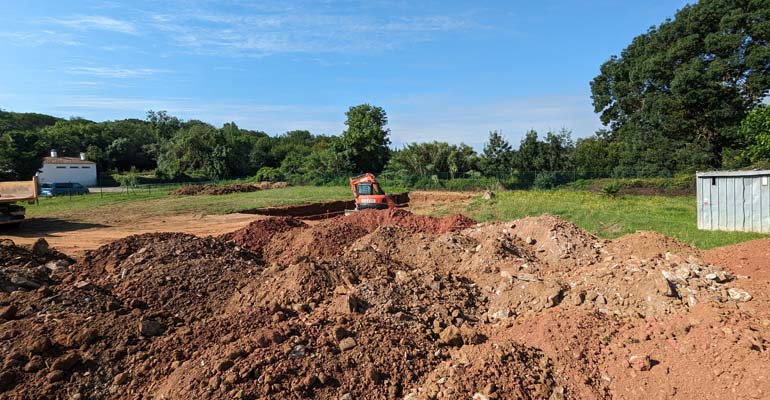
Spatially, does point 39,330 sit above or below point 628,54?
below

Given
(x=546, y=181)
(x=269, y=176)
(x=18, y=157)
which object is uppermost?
(x=18, y=157)

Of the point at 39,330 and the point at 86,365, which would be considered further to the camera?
the point at 39,330

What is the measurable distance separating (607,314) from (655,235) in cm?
426

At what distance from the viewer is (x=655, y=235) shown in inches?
361

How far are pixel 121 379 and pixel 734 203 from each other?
16.0 meters

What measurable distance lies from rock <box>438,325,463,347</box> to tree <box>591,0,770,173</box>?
3471cm

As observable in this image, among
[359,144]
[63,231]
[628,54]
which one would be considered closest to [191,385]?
[63,231]

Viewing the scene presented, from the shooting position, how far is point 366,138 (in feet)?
179

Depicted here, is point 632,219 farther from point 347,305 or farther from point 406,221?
point 347,305

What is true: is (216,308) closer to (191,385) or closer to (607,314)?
(191,385)

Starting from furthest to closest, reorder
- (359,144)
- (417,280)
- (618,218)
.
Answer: (359,144) < (618,218) < (417,280)

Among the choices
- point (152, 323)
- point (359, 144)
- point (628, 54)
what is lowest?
point (152, 323)

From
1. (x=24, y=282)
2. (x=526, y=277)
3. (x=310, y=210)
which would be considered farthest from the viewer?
(x=310, y=210)

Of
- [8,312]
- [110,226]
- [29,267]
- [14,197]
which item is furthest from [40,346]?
[110,226]
